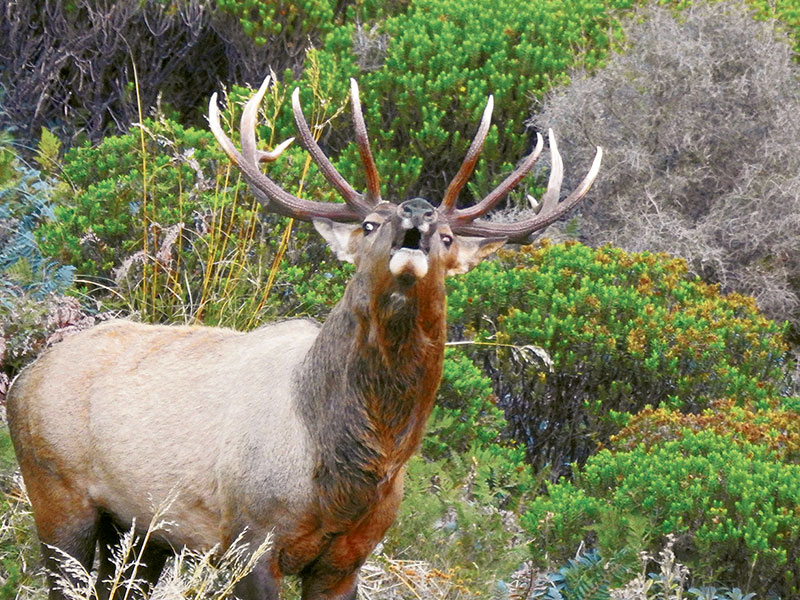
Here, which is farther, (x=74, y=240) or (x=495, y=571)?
(x=74, y=240)

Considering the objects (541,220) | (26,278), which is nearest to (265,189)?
(541,220)

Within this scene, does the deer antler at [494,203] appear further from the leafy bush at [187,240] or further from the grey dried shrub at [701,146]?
the grey dried shrub at [701,146]

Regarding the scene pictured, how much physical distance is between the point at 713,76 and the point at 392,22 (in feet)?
8.27

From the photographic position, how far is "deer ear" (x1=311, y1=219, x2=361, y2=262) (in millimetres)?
4805

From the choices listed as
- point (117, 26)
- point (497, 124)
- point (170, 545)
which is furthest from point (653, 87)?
point (170, 545)

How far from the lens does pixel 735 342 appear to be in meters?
7.33

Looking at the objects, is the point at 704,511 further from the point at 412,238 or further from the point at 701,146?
Answer: the point at 701,146

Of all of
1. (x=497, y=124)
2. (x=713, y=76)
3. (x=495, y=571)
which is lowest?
(x=495, y=571)

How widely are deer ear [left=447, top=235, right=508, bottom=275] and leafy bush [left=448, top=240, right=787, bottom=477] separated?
2.12 meters

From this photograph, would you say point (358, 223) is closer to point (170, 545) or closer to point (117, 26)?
point (170, 545)

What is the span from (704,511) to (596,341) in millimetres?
1718

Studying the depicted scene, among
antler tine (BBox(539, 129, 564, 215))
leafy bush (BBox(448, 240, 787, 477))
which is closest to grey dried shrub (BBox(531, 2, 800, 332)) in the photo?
leafy bush (BBox(448, 240, 787, 477))

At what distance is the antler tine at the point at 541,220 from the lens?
4.83 metres

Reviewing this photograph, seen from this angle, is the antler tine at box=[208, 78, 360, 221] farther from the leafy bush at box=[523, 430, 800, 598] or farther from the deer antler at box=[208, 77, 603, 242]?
the leafy bush at box=[523, 430, 800, 598]
